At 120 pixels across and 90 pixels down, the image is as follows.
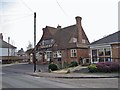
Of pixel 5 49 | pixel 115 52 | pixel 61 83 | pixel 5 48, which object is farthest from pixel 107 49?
pixel 5 49

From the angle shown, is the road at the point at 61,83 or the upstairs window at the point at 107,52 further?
the upstairs window at the point at 107,52

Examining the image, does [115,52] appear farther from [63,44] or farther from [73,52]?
[63,44]

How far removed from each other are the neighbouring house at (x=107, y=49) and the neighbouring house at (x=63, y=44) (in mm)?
7748

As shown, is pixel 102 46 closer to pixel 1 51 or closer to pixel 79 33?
pixel 79 33

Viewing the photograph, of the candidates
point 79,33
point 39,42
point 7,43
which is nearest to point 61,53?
point 79,33

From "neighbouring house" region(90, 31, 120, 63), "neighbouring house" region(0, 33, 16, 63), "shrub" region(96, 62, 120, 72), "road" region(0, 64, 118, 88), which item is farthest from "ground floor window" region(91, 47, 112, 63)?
"neighbouring house" region(0, 33, 16, 63)

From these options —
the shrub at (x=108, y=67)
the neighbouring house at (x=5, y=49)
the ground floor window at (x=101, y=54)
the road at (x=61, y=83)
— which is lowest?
the road at (x=61, y=83)

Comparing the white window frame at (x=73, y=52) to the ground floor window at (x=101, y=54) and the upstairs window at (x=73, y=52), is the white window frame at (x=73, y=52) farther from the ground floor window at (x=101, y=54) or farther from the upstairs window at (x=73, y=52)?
the ground floor window at (x=101, y=54)

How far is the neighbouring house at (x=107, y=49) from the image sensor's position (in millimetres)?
30203

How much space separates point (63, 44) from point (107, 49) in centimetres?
1633

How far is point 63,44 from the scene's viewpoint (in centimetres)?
4778

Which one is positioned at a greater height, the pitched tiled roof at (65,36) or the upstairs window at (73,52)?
the pitched tiled roof at (65,36)

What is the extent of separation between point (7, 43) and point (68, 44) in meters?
39.2

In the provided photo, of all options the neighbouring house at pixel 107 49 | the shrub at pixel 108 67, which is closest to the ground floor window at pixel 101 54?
the neighbouring house at pixel 107 49
